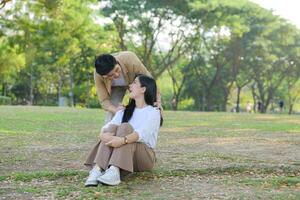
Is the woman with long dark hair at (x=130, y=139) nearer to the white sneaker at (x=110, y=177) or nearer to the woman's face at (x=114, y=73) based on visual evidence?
the white sneaker at (x=110, y=177)

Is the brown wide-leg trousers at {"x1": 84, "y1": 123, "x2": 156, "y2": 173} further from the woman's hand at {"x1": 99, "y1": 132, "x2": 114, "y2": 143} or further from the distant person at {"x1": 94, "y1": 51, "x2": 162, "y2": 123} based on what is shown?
the distant person at {"x1": 94, "y1": 51, "x2": 162, "y2": 123}

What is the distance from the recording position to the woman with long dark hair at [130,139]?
16.4 feet

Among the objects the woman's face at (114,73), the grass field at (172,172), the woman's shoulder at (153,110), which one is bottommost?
the grass field at (172,172)

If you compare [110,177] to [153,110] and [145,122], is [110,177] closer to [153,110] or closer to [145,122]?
[145,122]

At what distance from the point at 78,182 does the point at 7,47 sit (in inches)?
1125

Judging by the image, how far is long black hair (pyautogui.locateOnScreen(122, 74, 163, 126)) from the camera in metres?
5.23

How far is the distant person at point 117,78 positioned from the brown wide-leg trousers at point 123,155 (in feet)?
1.36

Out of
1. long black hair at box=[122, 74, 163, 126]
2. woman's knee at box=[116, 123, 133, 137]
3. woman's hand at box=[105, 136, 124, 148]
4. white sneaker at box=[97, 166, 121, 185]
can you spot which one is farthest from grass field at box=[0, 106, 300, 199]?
long black hair at box=[122, 74, 163, 126]

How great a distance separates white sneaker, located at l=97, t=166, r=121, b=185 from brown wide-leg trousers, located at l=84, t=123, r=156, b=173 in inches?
2.2

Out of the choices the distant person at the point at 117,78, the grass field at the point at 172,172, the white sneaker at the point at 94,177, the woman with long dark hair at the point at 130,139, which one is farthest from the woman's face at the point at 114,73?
the grass field at the point at 172,172

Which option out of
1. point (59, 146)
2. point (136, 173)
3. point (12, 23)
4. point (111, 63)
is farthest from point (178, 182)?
point (12, 23)

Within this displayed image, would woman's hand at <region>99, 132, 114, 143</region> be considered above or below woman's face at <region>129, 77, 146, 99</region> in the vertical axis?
below

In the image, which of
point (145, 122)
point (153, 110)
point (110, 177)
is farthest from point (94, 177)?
point (153, 110)

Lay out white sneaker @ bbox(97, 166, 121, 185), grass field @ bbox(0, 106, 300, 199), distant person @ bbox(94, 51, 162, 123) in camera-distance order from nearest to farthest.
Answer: grass field @ bbox(0, 106, 300, 199)
white sneaker @ bbox(97, 166, 121, 185)
distant person @ bbox(94, 51, 162, 123)
